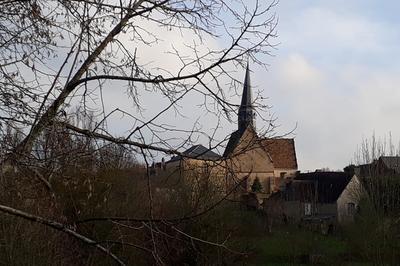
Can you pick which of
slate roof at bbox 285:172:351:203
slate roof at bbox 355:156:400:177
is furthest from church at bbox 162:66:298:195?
slate roof at bbox 285:172:351:203

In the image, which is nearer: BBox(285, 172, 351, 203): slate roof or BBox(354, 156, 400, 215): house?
BBox(354, 156, 400, 215): house

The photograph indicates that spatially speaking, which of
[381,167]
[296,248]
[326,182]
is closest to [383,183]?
[381,167]

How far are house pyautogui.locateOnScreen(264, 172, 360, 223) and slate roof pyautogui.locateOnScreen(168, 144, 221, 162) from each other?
15.3 m

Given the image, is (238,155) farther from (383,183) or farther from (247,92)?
(383,183)

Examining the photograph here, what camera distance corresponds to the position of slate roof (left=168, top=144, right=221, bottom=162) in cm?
480

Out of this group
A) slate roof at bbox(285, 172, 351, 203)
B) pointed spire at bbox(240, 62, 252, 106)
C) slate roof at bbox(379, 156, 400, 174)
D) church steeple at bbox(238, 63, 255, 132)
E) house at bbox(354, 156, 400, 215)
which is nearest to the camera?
church steeple at bbox(238, 63, 255, 132)

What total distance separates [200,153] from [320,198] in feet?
115

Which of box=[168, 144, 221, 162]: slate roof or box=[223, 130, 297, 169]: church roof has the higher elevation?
box=[223, 130, 297, 169]: church roof

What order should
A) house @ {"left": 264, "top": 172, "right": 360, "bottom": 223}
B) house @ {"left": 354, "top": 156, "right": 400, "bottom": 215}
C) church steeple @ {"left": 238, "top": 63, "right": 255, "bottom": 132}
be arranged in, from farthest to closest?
1. house @ {"left": 264, "top": 172, "right": 360, "bottom": 223}
2. house @ {"left": 354, "top": 156, "right": 400, "bottom": 215}
3. church steeple @ {"left": 238, "top": 63, "right": 255, "bottom": 132}

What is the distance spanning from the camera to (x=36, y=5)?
4.49 metres

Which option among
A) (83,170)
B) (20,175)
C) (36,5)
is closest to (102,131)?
(83,170)

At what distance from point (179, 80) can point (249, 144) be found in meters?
0.71

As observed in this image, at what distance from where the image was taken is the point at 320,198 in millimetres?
38906

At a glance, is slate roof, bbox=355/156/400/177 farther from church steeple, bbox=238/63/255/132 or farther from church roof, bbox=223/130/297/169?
church steeple, bbox=238/63/255/132
